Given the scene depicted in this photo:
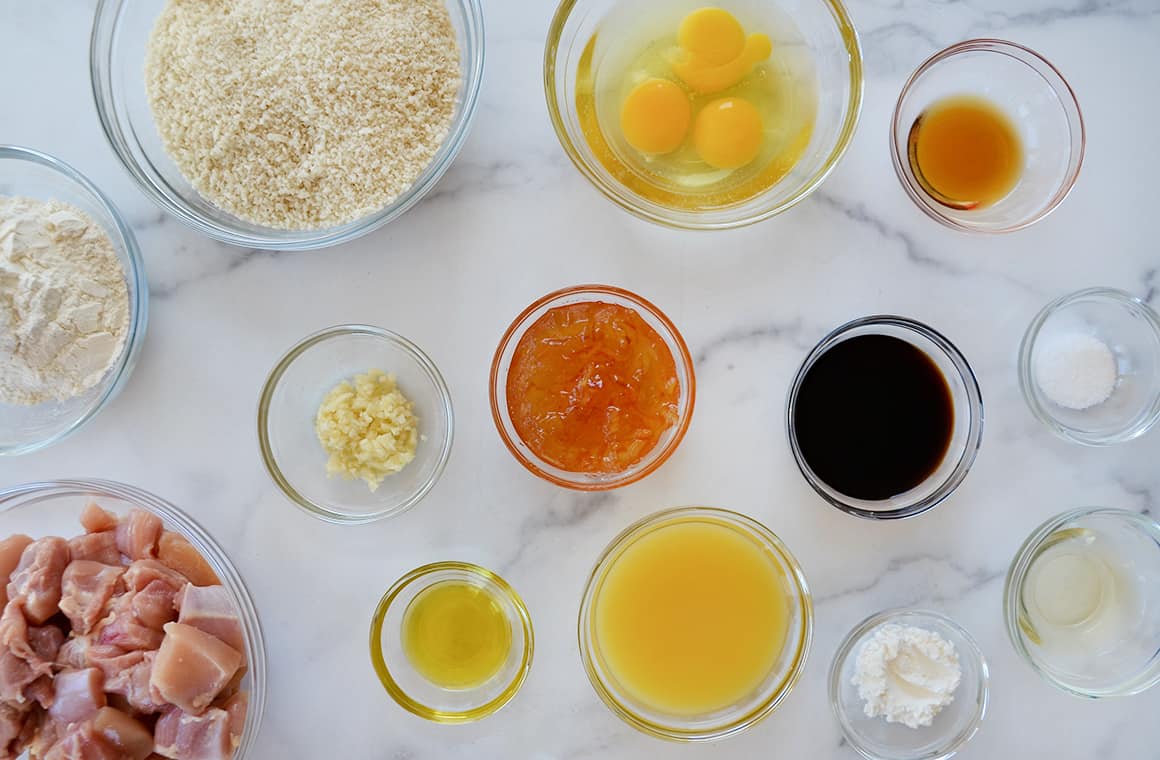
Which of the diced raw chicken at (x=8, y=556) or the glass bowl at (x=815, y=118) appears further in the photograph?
the glass bowl at (x=815, y=118)

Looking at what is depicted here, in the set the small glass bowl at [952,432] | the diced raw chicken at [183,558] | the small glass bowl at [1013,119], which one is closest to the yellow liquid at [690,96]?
the small glass bowl at [1013,119]

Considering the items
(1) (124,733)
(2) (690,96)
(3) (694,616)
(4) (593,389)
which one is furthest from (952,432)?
(1) (124,733)

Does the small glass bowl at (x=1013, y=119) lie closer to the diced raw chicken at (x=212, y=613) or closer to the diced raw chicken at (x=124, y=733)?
the diced raw chicken at (x=212, y=613)

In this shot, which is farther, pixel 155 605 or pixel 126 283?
pixel 126 283

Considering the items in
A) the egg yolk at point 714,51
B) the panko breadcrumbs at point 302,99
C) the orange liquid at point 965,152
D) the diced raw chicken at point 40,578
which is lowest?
the diced raw chicken at point 40,578

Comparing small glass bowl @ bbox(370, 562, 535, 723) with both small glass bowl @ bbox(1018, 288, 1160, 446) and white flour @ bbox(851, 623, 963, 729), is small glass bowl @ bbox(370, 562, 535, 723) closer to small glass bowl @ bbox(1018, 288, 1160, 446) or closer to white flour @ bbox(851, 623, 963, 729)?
white flour @ bbox(851, 623, 963, 729)

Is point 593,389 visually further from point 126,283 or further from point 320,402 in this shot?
point 126,283

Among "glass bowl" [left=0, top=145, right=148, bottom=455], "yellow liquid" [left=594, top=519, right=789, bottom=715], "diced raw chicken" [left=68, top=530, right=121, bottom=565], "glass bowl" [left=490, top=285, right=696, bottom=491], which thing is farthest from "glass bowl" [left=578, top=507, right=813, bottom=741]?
"glass bowl" [left=0, top=145, right=148, bottom=455]
